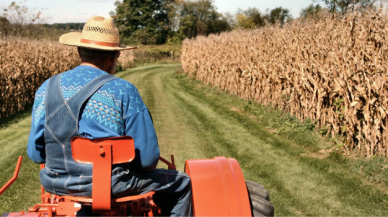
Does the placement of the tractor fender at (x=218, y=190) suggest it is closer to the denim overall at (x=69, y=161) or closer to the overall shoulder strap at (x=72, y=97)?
the denim overall at (x=69, y=161)

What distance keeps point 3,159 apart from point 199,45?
40.6 feet

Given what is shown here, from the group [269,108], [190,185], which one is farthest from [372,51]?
[190,185]

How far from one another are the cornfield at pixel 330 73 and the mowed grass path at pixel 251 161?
2.43 feet

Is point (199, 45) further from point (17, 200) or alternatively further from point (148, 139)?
point (148, 139)

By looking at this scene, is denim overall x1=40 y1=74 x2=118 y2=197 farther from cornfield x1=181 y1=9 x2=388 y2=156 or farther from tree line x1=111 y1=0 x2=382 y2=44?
tree line x1=111 y1=0 x2=382 y2=44

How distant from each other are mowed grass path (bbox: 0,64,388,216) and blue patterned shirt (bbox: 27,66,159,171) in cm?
264

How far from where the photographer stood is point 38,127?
87.6 inches

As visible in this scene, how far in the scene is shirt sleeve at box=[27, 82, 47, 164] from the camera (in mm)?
2199

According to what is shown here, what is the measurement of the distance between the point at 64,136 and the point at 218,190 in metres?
1.15

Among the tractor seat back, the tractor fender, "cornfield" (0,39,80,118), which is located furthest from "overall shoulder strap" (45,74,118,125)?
"cornfield" (0,39,80,118)

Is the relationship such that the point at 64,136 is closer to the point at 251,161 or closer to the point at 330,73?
the point at 251,161

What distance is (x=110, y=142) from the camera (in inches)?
77.9

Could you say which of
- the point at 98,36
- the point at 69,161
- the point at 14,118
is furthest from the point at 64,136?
the point at 14,118

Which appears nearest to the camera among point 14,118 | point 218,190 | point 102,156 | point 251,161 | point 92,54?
point 102,156
